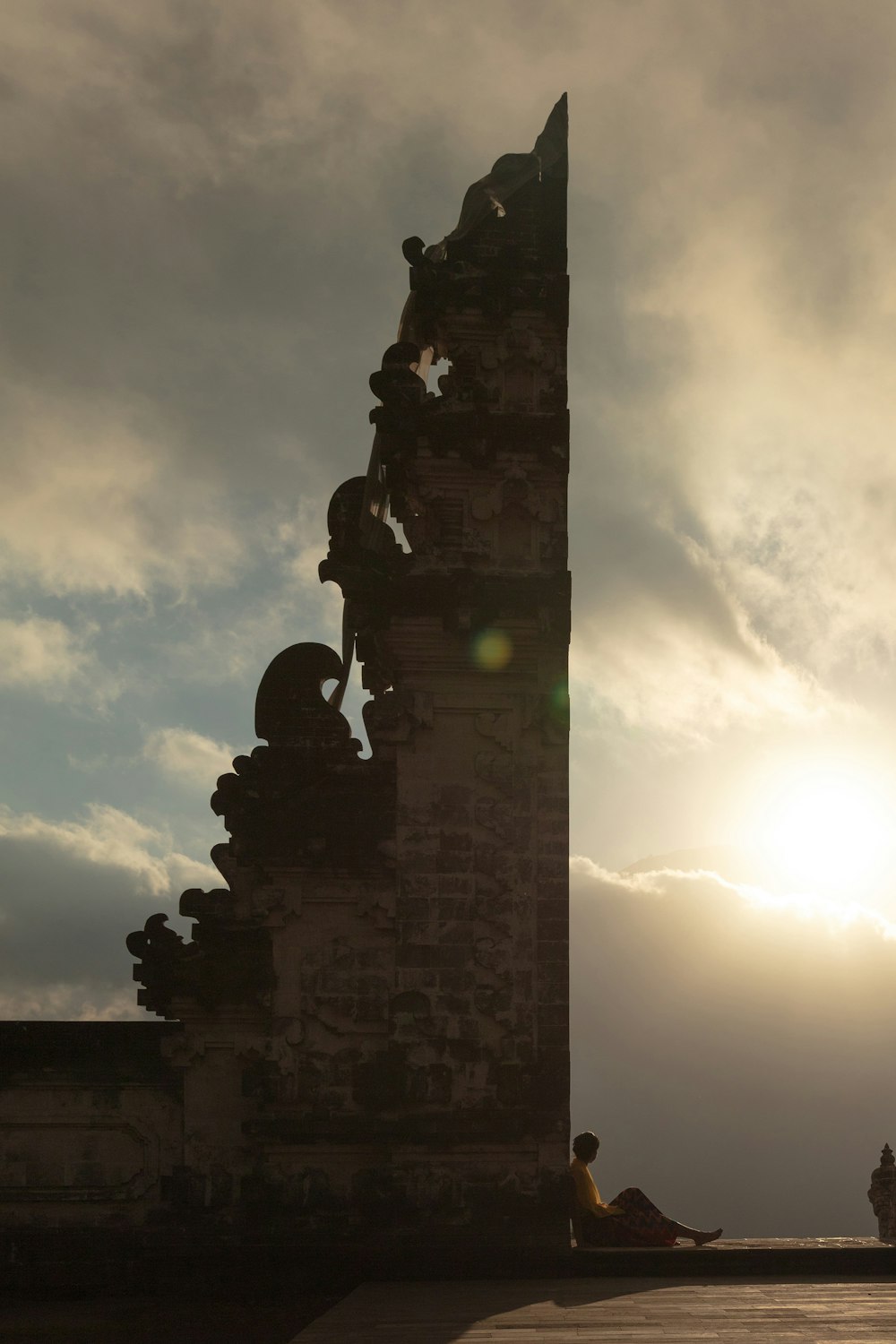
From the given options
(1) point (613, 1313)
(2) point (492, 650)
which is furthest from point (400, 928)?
(1) point (613, 1313)

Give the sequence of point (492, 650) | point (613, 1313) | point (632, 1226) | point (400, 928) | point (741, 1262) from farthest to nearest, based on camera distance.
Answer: point (492, 650) → point (400, 928) → point (632, 1226) → point (741, 1262) → point (613, 1313)

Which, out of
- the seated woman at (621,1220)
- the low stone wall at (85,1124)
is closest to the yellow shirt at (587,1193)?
the seated woman at (621,1220)

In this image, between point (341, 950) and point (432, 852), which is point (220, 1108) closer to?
point (341, 950)

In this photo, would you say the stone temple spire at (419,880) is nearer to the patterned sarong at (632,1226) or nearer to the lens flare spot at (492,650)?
the lens flare spot at (492,650)

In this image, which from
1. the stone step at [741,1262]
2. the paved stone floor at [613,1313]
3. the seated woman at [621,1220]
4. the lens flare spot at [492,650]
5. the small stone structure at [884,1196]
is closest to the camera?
the paved stone floor at [613,1313]

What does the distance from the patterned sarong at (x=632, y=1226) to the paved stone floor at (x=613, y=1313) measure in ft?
3.33

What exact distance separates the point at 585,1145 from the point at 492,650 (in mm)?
5221

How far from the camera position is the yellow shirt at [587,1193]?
15312 mm

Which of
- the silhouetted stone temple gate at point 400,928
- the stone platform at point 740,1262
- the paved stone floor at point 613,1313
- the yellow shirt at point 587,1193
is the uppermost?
the silhouetted stone temple gate at point 400,928

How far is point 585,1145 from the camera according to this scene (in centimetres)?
1568

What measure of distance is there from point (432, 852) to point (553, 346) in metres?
5.96

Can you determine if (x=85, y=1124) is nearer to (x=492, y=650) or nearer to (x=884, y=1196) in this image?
(x=492, y=650)

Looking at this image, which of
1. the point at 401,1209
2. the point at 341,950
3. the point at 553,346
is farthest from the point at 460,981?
the point at 553,346

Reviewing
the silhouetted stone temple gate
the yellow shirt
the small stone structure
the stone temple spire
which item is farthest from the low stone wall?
the small stone structure
